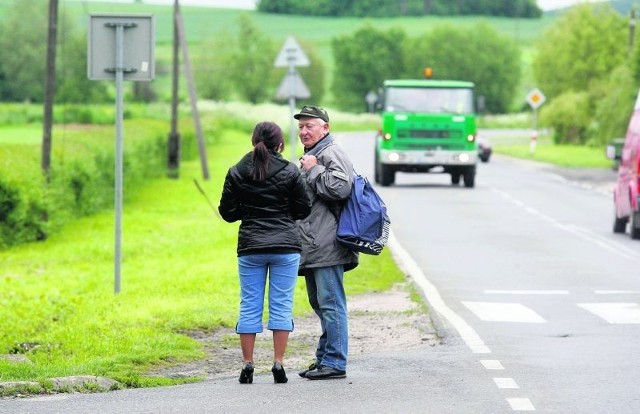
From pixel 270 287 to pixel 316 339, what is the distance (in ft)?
9.26

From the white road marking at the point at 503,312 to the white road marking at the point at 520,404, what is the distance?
438 cm

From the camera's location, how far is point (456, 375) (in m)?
9.99

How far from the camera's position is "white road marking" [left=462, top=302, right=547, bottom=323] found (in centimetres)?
1338

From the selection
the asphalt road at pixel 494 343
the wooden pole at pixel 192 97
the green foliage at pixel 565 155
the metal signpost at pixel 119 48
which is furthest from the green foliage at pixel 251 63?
the metal signpost at pixel 119 48

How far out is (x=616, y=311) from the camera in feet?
45.7

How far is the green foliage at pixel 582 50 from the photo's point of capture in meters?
79.3

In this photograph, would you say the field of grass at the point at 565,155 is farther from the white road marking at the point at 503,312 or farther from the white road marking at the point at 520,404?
the white road marking at the point at 520,404

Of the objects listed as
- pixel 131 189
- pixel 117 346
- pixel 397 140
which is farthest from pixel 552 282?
pixel 397 140

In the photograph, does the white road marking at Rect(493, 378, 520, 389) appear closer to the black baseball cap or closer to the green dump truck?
the black baseball cap

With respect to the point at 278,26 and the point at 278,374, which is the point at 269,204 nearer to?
the point at 278,374

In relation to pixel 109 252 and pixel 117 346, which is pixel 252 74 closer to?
pixel 109 252

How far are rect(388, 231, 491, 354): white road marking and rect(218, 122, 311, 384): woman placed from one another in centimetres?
198

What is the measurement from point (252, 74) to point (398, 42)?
2448 centimetres

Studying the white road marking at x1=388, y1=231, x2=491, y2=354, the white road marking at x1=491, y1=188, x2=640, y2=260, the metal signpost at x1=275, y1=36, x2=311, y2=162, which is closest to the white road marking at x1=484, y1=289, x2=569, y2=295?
the white road marking at x1=388, y1=231, x2=491, y2=354
